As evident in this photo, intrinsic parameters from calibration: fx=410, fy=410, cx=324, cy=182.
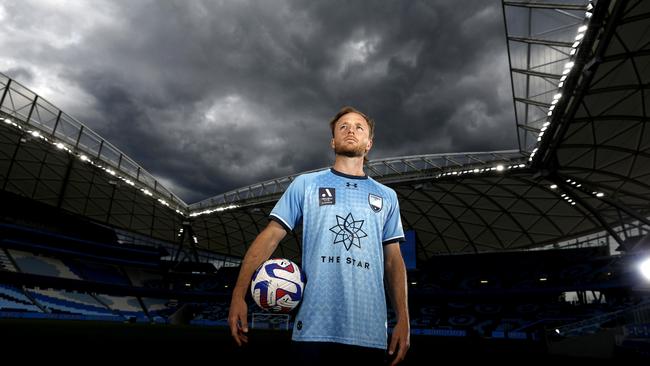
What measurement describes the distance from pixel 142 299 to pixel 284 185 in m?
25.4

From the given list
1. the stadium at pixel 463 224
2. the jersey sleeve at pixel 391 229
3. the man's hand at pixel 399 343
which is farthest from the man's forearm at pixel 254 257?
the stadium at pixel 463 224

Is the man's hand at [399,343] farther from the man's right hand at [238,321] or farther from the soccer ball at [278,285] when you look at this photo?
the man's right hand at [238,321]

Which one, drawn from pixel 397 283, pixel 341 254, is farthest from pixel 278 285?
pixel 397 283

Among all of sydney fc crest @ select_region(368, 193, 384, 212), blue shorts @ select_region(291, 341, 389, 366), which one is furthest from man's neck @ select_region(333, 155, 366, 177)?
blue shorts @ select_region(291, 341, 389, 366)

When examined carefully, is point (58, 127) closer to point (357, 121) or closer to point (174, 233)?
point (174, 233)

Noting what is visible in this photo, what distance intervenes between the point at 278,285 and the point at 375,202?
949 millimetres

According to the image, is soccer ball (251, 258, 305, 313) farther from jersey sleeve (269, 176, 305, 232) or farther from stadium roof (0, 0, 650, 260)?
stadium roof (0, 0, 650, 260)

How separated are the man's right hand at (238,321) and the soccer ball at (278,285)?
0.30 meters

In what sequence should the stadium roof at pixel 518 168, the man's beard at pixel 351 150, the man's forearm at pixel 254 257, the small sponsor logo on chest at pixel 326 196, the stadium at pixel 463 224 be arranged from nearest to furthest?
the man's forearm at pixel 254 257 < the small sponsor logo on chest at pixel 326 196 < the man's beard at pixel 351 150 < the stadium roof at pixel 518 168 < the stadium at pixel 463 224

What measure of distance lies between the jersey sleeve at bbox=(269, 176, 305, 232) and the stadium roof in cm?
1647

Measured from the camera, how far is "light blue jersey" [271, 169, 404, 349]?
2.68 m

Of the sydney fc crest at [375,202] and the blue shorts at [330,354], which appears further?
the sydney fc crest at [375,202]

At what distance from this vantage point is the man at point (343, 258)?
2656 mm

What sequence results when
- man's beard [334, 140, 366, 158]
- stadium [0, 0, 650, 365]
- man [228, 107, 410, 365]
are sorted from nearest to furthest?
man [228, 107, 410, 365] → man's beard [334, 140, 366, 158] → stadium [0, 0, 650, 365]
